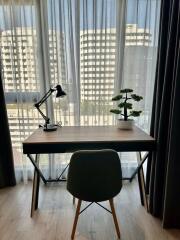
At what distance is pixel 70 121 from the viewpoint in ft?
8.16

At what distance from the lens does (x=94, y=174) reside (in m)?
1.45

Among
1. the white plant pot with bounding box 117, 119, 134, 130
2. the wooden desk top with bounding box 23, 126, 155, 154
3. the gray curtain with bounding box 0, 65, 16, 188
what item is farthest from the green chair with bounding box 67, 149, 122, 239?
the gray curtain with bounding box 0, 65, 16, 188

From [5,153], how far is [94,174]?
1.46 meters

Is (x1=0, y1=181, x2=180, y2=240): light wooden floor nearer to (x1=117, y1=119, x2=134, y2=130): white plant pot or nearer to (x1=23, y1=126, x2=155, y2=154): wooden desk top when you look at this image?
(x1=23, y1=126, x2=155, y2=154): wooden desk top

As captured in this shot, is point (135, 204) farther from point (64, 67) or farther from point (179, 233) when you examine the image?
point (64, 67)

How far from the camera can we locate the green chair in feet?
4.68

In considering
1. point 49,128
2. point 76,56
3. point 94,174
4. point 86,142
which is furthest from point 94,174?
point 76,56

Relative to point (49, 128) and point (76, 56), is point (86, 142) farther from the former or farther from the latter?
point (76, 56)

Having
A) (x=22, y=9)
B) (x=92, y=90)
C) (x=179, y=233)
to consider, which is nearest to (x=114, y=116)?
(x=92, y=90)

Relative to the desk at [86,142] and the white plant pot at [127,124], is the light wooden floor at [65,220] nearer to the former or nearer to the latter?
the desk at [86,142]

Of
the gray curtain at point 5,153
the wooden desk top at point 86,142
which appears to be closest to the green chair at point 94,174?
the wooden desk top at point 86,142

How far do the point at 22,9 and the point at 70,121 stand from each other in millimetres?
1349

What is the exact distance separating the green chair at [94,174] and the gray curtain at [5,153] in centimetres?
124

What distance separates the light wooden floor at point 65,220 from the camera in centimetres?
174
